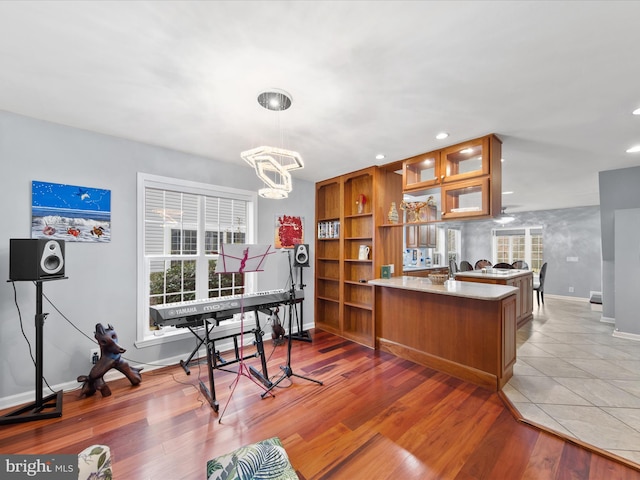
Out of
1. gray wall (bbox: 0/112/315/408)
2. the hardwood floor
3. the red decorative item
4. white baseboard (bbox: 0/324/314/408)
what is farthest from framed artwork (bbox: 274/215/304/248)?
the hardwood floor

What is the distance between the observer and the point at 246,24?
145cm

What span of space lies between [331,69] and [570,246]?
28.5 ft

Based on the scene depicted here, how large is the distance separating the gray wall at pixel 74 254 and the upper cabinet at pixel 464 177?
9.56 feet

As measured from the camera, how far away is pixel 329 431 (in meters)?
2.11

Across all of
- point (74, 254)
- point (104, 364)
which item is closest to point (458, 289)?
point (104, 364)

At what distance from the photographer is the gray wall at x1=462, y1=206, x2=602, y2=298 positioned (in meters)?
6.96

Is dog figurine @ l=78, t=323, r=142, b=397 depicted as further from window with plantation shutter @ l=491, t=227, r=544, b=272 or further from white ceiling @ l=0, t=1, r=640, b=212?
window with plantation shutter @ l=491, t=227, r=544, b=272

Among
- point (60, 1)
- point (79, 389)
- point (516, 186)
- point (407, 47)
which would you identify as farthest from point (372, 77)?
point (516, 186)

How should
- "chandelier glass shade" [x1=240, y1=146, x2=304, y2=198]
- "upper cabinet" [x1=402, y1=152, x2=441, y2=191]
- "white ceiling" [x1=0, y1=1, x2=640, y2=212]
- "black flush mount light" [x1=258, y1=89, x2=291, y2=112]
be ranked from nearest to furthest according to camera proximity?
"white ceiling" [x1=0, y1=1, x2=640, y2=212] < "chandelier glass shade" [x1=240, y1=146, x2=304, y2=198] < "black flush mount light" [x1=258, y1=89, x2=291, y2=112] < "upper cabinet" [x1=402, y1=152, x2=441, y2=191]

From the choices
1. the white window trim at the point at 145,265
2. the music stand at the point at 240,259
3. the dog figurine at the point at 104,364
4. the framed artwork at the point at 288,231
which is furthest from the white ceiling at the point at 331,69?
the dog figurine at the point at 104,364

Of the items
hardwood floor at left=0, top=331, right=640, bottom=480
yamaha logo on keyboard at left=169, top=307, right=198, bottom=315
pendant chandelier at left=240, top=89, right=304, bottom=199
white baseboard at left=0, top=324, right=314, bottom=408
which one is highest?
pendant chandelier at left=240, top=89, right=304, bottom=199

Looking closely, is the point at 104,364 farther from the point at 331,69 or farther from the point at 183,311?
the point at 331,69

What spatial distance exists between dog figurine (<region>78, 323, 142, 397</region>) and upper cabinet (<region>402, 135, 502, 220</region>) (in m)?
3.71

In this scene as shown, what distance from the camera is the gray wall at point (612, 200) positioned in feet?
13.9
